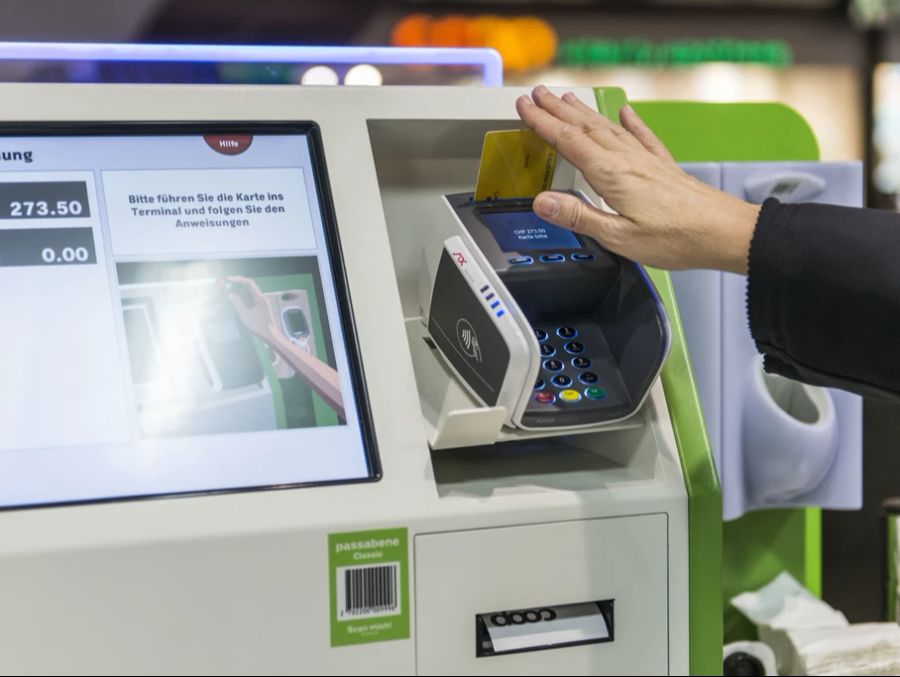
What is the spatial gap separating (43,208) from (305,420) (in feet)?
1.29

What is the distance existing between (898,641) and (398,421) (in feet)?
2.95

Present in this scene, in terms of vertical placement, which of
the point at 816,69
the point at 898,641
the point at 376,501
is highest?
the point at 816,69

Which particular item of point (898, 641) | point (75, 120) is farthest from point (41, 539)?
point (898, 641)

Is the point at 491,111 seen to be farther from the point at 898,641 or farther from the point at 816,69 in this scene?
the point at 816,69

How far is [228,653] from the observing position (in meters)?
1.10

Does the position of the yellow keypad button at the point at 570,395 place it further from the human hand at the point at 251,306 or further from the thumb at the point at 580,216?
the human hand at the point at 251,306

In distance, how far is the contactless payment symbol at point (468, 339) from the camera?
4.03ft

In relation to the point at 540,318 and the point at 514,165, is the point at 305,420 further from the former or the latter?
the point at 514,165

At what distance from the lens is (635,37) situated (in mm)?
7039

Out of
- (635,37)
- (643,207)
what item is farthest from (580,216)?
(635,37)

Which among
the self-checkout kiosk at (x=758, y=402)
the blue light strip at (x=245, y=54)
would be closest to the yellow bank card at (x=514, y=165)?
the blue light strip at (x=245, y=54)

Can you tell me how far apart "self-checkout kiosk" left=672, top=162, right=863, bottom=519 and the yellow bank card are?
0.48m

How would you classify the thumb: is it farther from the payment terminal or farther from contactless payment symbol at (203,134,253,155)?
contactless payment symbol at (203,134,253,155)

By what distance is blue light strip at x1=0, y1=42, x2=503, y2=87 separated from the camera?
1381mm
